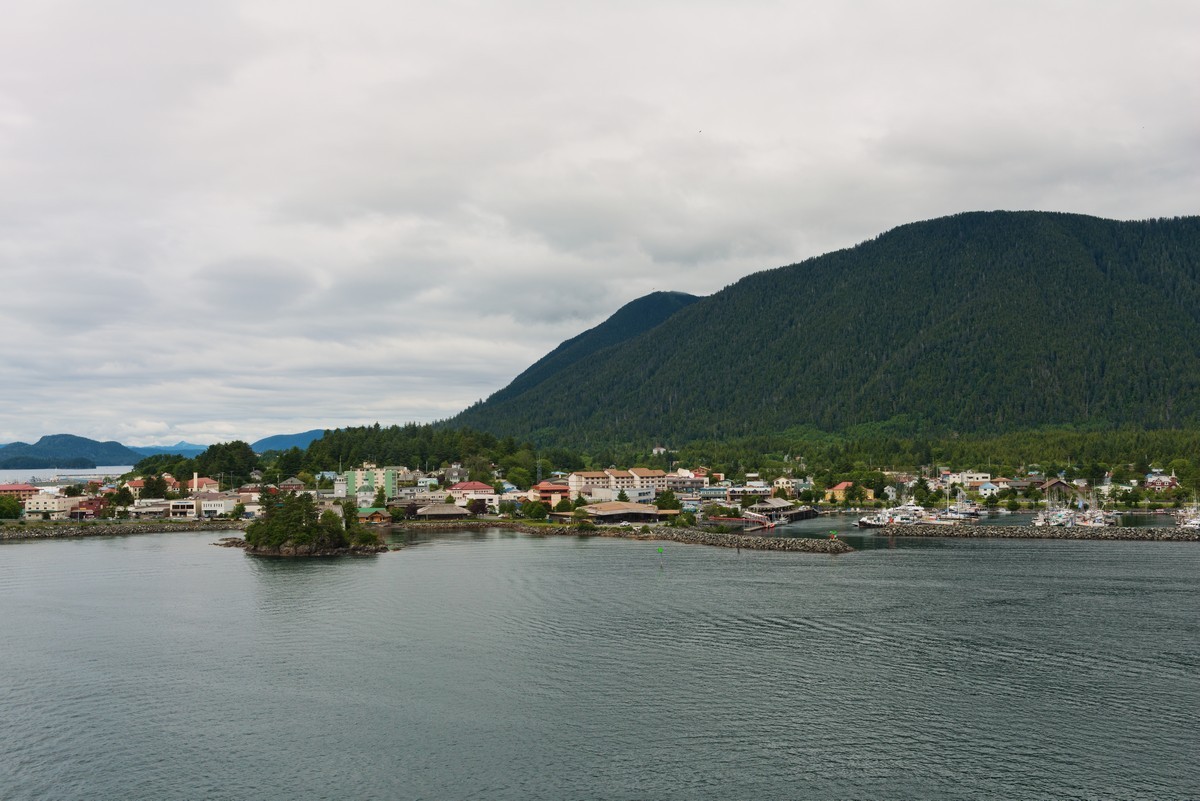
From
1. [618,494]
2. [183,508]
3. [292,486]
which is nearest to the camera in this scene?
[183,508]

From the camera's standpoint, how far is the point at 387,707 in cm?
2928

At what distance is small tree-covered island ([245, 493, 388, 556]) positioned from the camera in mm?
74562

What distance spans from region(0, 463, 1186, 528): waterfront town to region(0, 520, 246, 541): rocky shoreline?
241 inches

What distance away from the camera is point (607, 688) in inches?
1216

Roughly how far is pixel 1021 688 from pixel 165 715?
2887 cm

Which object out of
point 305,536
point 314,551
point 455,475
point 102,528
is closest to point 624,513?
point 314,551

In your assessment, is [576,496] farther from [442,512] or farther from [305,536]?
[305,536]

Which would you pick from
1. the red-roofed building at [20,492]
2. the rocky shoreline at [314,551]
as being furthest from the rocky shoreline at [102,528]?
the rocky shoreline at [314,551]

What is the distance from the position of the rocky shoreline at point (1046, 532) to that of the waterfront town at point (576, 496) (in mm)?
16062

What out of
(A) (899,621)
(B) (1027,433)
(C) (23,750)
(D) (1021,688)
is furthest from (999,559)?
(B) (1027,433)

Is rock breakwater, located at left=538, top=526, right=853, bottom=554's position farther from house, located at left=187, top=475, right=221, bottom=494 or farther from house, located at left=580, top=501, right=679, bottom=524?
house, located at left=187, top=475, right=221, bottom=494

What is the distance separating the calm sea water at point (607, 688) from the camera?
2380 cm

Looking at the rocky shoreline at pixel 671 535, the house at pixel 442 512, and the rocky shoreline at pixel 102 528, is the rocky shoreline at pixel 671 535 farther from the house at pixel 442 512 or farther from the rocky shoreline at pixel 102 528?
the rocky shoreline at pixel 102 528

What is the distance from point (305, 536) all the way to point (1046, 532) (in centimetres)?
6802
